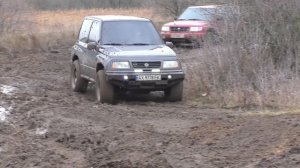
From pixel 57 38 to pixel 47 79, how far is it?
10.6 m

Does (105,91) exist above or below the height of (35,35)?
above

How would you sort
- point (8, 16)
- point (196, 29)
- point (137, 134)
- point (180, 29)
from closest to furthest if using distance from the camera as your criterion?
point (137, 134)
point (196, 29)
point (180, 29)
point (8, 16)

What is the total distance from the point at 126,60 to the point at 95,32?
1.75 m

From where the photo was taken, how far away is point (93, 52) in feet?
43.6

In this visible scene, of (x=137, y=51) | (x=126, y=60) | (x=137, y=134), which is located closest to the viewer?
(x=137, y=134)

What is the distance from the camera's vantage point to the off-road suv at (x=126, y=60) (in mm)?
12242

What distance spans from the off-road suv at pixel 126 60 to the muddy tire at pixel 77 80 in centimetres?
6

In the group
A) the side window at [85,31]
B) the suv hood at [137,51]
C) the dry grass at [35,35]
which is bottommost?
the dry grass at [35,35]

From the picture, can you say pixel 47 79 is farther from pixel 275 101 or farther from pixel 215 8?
pixel 275 101

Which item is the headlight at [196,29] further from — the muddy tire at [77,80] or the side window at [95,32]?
the side window at [95,32]

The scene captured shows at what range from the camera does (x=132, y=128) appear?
9.75 m

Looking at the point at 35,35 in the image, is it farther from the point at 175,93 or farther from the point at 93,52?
the point at 175,93

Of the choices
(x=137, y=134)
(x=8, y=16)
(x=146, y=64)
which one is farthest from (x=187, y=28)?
(x=137, y=134)

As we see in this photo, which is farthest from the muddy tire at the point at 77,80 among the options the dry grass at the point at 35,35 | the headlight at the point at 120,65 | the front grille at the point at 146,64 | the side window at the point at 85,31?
the dry grass at the point at 35,35
